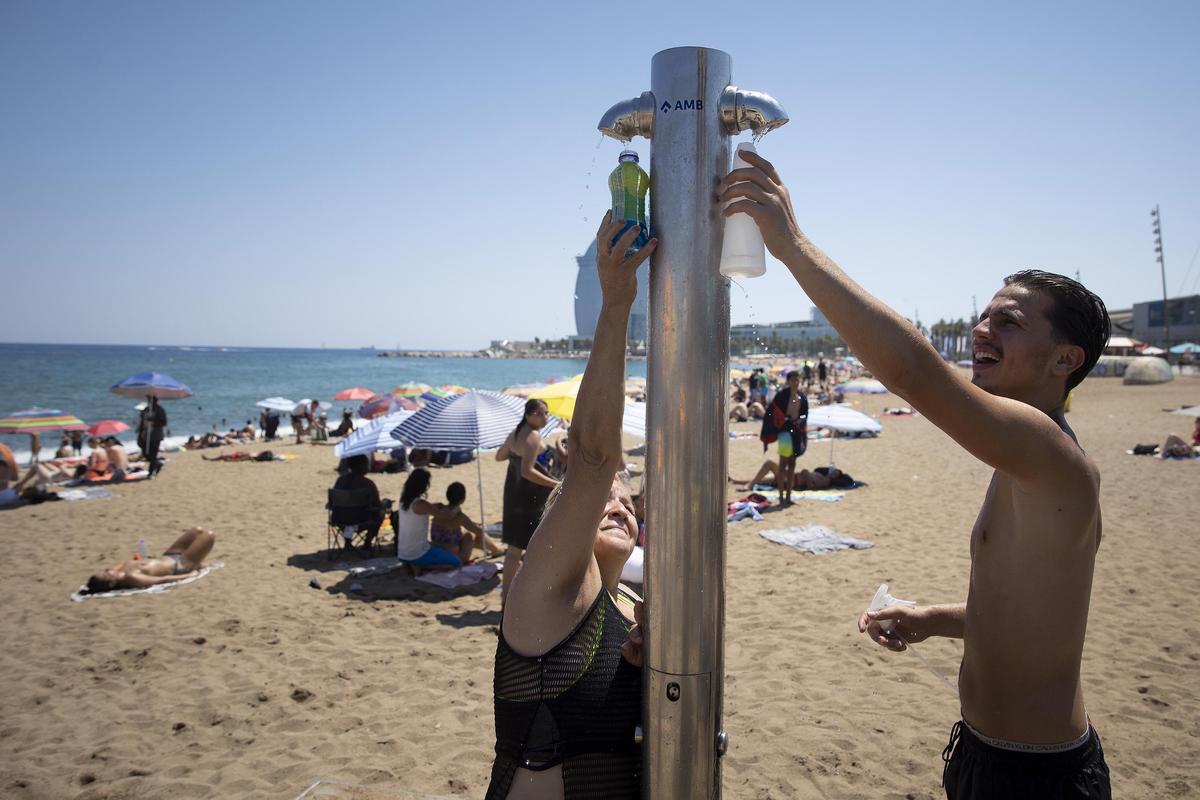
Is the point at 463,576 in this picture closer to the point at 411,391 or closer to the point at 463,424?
the point at 463,424

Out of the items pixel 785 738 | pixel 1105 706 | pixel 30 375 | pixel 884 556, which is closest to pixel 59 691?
pixel 785 738

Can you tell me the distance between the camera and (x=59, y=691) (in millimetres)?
4656

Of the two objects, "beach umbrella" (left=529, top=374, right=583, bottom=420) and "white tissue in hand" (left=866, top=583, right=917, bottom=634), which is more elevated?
"beach umbrella" (left=529, top=374, right=583, bottom=420)

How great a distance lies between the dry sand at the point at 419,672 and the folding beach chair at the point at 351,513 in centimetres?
45

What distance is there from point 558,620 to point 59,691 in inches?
202

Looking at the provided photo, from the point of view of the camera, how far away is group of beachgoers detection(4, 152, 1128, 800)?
132 centimetres

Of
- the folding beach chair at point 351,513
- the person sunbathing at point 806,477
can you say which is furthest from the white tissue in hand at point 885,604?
the person sunbathing at point 806,477

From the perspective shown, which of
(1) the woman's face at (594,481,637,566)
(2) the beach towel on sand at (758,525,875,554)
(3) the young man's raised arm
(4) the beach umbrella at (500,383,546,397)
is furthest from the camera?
(4) the beach umbrella at (500,383,546,397)

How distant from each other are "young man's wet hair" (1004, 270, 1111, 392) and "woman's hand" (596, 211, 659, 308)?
97 centimetres

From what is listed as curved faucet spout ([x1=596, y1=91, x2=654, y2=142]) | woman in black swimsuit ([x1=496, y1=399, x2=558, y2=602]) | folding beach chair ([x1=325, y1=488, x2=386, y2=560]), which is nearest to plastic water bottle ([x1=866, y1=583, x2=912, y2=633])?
curved faucet spout ([x1=596, y1=91, x2=654, y2=142])

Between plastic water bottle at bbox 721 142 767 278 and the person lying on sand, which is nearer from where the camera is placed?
plastic water bottle at bbox 721 142 767 278

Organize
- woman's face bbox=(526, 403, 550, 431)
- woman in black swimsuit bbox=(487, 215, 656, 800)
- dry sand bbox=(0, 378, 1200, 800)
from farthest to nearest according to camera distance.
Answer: woman's face bbox=(526, 403, 550, 431), dry sand bbox=(0, 378, 1200, 800), woman in black swimsuit bbox=(487, 215, 656, 800)

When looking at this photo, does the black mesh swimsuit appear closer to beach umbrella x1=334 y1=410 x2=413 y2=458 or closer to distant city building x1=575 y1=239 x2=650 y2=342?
distant city building x1=575 y1=239 x2=650 y2=342

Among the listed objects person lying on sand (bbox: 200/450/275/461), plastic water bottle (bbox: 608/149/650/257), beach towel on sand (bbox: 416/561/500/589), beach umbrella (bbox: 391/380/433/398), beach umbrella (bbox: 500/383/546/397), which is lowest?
person lying on sand (bbox: 200/450/275/461)
